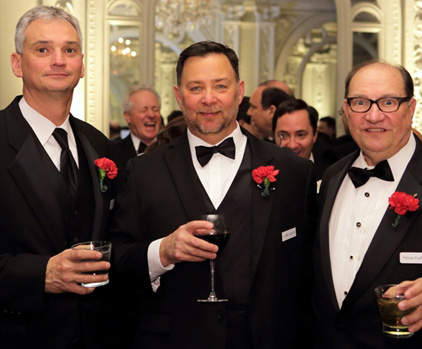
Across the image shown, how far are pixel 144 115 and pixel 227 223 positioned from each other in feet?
13.1

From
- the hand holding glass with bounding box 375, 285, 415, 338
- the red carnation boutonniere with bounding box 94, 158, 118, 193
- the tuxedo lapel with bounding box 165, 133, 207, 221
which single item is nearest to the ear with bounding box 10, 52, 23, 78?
the red carnation boutonniere with bounding box 94, 158, 118, 193

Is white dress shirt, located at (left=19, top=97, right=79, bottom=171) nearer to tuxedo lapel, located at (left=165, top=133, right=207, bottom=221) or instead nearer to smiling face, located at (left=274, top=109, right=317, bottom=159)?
tuxedo lapel, located at (left=165, top=133, right=207, bottom=221)

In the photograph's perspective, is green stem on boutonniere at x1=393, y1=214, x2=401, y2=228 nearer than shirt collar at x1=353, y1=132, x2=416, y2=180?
Yes

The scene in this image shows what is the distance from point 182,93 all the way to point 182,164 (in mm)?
315

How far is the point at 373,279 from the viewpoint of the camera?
2605mm

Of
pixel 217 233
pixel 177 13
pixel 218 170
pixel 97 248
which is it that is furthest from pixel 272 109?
pixel 177 13

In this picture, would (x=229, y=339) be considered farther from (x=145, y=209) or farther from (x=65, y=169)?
(x=65, y=169)

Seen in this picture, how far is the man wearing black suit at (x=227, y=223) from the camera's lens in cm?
275

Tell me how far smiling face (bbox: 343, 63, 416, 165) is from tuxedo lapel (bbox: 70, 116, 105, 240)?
3.70 feet

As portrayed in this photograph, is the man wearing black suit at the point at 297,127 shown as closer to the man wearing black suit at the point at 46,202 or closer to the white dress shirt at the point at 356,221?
the white dress shirt at the point at 356,221

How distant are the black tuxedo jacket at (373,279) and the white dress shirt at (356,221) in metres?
0.04

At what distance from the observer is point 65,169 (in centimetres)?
285

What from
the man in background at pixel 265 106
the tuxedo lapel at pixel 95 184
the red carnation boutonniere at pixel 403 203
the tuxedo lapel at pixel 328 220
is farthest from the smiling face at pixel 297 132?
the red carnation boutonniere at pixel 403 203

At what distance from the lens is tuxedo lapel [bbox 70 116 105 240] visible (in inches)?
112
